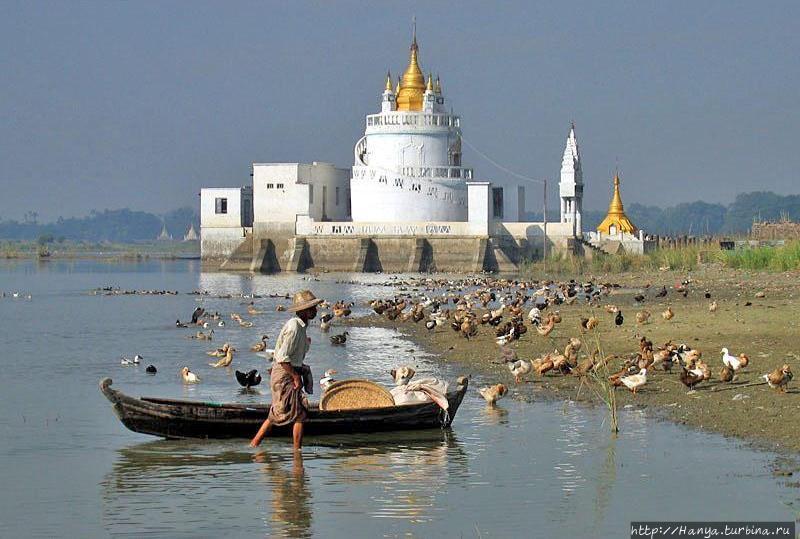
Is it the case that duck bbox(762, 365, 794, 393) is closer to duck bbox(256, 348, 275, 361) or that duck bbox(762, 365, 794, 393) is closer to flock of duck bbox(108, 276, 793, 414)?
flock of duck bbox(108, 276, 793, 414)

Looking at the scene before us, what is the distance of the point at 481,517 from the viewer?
12.6 metres

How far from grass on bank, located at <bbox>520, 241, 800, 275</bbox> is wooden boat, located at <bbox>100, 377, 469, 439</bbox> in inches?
1153

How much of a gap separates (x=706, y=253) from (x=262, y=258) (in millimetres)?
28697

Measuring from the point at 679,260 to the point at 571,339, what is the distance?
111ft

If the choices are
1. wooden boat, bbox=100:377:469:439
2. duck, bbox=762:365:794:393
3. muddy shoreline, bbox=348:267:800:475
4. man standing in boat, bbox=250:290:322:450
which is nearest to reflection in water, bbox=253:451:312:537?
man standing in boat, bbox=250:290:322:450

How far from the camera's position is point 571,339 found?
22.5 metres

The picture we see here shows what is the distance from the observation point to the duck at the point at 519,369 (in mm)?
20469

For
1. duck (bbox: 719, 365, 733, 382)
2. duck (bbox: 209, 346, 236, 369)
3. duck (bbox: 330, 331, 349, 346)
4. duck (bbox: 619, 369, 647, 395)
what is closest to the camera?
duck (bbox: 719, 365, 733, 382)

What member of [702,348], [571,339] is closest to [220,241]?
[571,339]

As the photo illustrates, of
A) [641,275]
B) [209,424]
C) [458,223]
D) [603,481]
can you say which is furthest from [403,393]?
[458,223]

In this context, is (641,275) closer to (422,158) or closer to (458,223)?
(458,223)

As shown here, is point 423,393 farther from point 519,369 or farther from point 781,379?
point 781,379

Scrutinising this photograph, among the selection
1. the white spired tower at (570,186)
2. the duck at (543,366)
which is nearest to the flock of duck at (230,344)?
the duck at (543,366)

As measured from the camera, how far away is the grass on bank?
44.9 metres
